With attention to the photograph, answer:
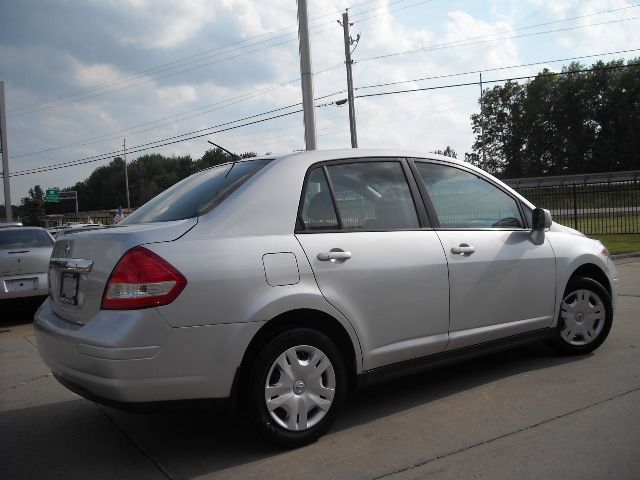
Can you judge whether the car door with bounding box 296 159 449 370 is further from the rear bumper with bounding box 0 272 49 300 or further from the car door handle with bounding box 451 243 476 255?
the rear bumper with bounding box 0 272 49 300

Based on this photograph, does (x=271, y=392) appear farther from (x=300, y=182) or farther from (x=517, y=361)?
(x=517, y=361)

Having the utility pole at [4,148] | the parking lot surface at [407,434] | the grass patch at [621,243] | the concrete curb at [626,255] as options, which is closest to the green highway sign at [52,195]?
the utility pole at [4,148]

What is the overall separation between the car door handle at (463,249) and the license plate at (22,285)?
22.7 feet

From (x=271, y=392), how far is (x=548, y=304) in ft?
8.11

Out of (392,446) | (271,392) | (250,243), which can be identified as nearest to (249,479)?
(271,392)

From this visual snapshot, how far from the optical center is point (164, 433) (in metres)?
3.72

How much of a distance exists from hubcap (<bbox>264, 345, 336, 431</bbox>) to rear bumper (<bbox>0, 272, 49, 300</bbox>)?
21.5 ft

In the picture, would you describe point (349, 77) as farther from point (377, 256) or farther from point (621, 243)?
point (377, 256)

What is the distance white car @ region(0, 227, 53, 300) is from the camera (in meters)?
8.52

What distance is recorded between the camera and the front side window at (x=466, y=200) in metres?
4.18

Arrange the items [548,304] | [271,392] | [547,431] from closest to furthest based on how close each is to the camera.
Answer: [271,392] → [547,431] → [548,304]

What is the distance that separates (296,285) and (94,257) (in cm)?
110

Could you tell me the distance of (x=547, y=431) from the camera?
346 centimetres

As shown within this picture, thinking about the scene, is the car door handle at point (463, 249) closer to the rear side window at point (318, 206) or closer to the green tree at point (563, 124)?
the rear side window at point (318, 206)
